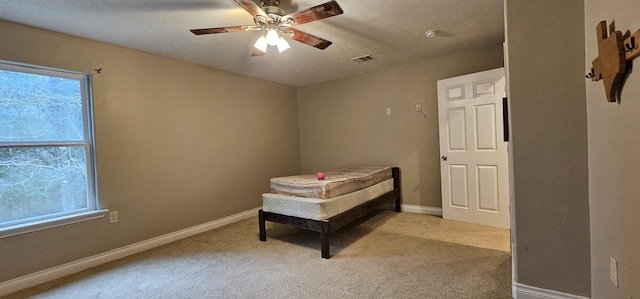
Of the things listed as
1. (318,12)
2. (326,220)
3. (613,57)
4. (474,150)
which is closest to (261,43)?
(318,12)

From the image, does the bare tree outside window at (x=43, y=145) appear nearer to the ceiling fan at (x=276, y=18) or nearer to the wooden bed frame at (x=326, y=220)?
the ceiling fan at (x=276, y=18)

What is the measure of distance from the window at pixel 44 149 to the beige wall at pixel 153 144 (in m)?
0.10

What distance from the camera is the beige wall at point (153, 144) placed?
2.35 meters

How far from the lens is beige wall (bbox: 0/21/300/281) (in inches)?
92.4

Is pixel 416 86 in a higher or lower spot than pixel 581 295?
higher

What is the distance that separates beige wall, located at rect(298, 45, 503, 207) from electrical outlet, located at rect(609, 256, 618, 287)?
243 cm

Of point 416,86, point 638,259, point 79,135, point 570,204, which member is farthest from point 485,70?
point 79,135

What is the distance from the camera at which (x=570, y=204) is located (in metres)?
1.59

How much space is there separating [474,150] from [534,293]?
189 cm

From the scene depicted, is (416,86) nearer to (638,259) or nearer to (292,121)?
(292,121)

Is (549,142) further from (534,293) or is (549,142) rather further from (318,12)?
(318,12)

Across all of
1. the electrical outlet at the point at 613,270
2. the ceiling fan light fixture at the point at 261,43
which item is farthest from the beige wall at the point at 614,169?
the ceiling fan light fixture at the point at 261,43

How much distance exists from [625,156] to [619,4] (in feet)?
2.06

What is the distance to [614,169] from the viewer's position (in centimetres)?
124
